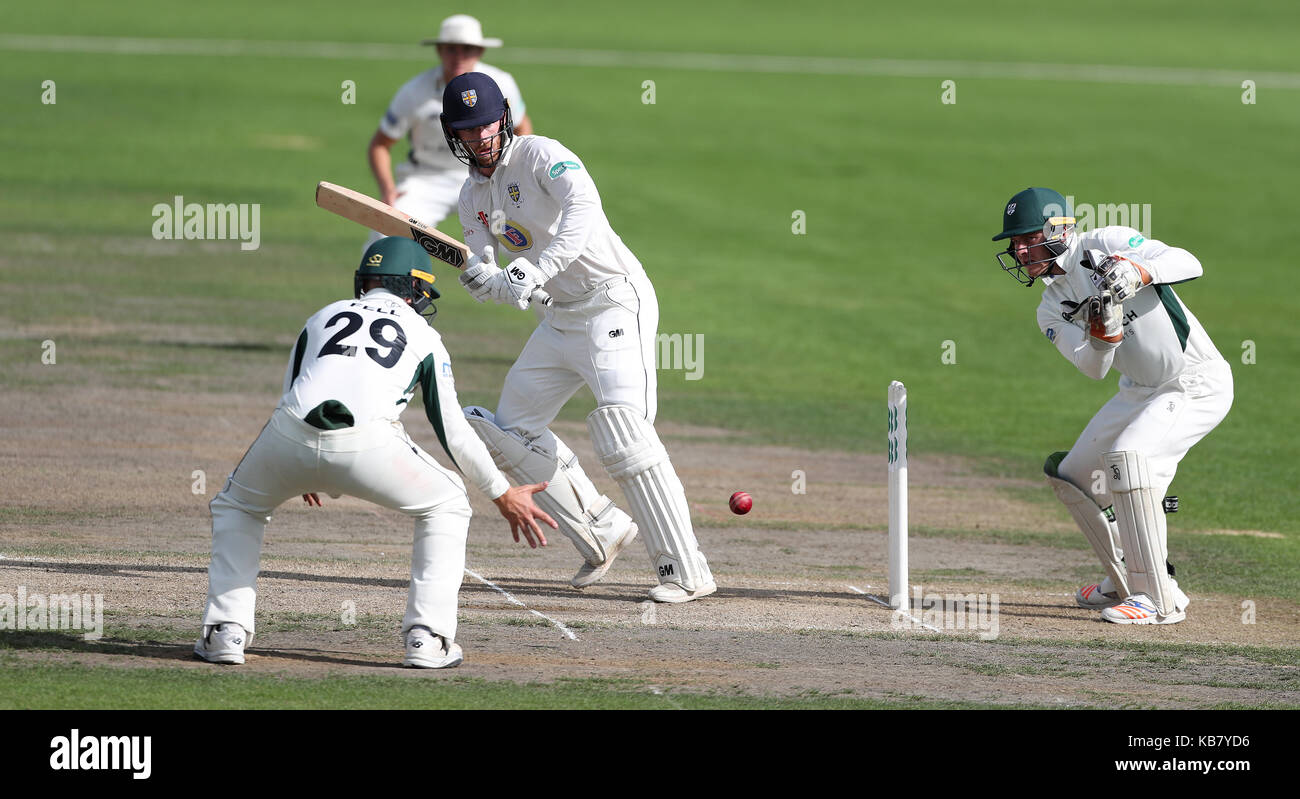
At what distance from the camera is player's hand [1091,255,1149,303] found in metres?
8.41

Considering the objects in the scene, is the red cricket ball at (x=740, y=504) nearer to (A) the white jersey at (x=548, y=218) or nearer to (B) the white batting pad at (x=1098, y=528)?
(A) the white jersey at (x=548, y=218)

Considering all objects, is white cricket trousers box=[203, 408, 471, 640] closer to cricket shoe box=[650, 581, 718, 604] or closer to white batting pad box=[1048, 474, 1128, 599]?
cricket shoe box=[650, 581, 718, 604]

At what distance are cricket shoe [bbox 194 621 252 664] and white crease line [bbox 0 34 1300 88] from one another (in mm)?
34235

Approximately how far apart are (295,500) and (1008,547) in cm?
474

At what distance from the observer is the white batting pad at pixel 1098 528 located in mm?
9070

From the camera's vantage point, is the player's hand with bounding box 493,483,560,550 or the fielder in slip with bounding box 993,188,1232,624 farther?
the fielder in slip with bounding box 993,188,1232,624

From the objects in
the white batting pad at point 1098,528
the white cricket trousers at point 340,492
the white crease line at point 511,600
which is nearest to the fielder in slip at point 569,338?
the white crease line at point 511,600

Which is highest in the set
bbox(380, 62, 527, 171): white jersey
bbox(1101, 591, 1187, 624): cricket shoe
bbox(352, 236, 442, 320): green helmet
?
bbox(380, 62, 527, 171): white jersey

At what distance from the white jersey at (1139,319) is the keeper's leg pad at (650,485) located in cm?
214

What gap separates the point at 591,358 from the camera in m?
9.12

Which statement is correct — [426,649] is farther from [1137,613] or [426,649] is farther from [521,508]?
[1137,613]

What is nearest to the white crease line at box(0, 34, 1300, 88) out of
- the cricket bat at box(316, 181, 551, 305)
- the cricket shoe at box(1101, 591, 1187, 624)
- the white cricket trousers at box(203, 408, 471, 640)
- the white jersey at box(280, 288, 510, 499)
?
the cricket bat at box(316, 181, 551, 305)

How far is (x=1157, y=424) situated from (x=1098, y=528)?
0.65 metres

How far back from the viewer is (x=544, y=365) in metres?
9.35
